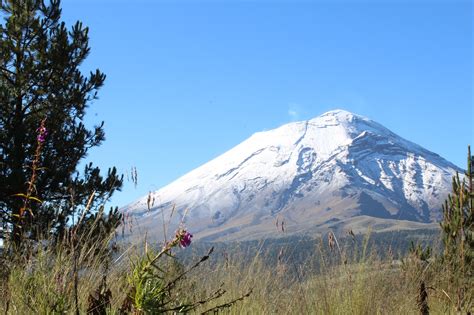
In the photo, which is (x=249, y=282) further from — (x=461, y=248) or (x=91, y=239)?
(x=461, y=248)

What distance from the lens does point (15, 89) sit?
16266 mm

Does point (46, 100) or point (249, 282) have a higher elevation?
point (46, 100)

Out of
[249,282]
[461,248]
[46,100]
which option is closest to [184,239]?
[461,248]

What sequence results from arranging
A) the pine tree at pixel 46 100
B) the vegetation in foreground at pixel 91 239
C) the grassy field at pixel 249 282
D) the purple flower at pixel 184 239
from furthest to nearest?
the pine tree at pixel 46 100, the vegetation in foreground at pixel 91 239, the grassy field at pixel 249 282, the purple flower at pixel 184 239

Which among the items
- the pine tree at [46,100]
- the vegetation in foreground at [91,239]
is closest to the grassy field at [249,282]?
the vegetation in foreground at [91,239]

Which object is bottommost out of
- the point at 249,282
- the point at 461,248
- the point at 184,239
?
the point at 249,282

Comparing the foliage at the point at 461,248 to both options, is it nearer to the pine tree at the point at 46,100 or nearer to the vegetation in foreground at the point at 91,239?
the vegetation in foreground at the point at 91,239

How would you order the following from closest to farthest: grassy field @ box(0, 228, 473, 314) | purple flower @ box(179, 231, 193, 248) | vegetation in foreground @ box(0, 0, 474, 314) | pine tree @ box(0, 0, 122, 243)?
1. purple flower @ box(179, 231, 193, 248)
2. grassy field @ box(0, 228, 473, 314)
3. vegetation in foreground @ box(0, 0, 474, 314)
4. pine tree @ box(0, 0, 122, 243)

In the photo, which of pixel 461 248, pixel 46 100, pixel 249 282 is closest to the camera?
pixel 461 248

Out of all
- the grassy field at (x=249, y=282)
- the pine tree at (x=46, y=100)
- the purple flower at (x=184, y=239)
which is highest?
the pine tree at (x=46, y=100)

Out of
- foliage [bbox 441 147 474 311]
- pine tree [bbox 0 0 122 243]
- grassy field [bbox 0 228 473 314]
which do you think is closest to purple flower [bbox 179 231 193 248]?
grassy field [bbox 0 228 473 314]

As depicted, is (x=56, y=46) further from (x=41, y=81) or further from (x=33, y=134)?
(x=33, y=134)

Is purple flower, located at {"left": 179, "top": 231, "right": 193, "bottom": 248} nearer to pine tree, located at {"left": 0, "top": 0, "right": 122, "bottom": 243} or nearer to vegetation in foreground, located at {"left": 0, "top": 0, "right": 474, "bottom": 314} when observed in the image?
vegetation in foreground, located at {"left": 0, "top": 0, "right": 474, "bottom": 314}

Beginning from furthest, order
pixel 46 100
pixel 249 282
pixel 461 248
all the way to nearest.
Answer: pixel 46 100
pixel 249 282
pixel 461 248
